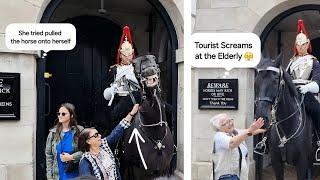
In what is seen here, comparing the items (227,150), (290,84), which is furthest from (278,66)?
(227,150)

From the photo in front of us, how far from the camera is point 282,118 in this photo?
299 centimetres

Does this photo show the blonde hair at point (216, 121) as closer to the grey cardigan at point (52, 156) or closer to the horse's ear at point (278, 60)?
the horse's ear at point (278, 60)

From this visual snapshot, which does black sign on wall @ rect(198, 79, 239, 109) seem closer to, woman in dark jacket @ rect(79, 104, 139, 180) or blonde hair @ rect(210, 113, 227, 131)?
blonde hair @ rect(210, 113, 227, 131)

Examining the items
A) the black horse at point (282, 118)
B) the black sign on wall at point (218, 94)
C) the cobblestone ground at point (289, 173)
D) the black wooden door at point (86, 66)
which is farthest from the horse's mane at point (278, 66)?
the black wooden door at point (86, 66)

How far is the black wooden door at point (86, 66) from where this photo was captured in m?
4.56

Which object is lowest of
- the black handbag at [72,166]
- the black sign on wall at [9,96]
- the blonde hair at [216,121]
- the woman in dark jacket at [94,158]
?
the black handbag at [72,166]

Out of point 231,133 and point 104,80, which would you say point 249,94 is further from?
point 104,80

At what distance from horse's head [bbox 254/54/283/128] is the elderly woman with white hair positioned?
7 cm

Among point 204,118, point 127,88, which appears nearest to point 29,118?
point 127,88

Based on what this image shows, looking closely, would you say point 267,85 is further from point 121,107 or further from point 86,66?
point 86,66

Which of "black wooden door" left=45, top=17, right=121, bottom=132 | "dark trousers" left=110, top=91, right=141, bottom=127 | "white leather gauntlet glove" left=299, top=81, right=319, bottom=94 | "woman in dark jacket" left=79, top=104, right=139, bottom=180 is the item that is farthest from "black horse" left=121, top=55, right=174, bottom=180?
"black wooden door" left=45, top=17, right=121, bottom=132

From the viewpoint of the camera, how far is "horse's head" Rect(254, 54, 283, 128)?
2.74 m

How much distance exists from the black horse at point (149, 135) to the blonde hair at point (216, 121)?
0.40 metres

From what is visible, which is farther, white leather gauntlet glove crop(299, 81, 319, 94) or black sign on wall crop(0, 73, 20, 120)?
black sign on wall crop(0, 73, 20, 120)
